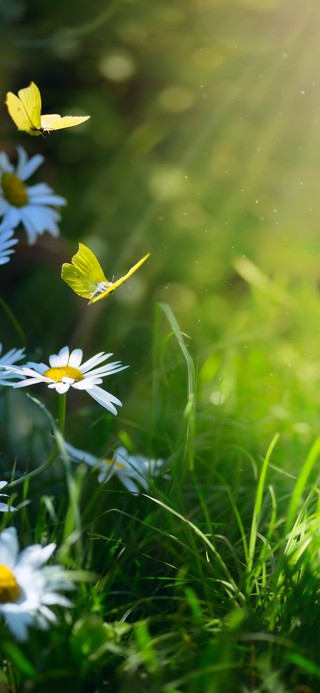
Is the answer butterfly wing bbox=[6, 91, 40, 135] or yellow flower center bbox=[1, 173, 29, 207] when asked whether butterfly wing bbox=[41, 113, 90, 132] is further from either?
yellow flower center bbox=[1, 173, 29, 207]

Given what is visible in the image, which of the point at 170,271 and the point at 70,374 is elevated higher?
the point at 70,374

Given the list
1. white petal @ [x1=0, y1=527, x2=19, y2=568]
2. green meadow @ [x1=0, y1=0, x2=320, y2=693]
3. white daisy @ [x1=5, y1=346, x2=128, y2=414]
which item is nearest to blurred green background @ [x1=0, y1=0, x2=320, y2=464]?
green meadow @ [x1=0, y1=0, x2=320, y2=693]

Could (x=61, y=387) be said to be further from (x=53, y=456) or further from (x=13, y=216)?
(x=13, y=216)

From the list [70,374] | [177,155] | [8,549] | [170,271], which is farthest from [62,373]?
[177,155]

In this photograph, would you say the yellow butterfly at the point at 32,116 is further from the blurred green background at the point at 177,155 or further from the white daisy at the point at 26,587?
the blurred green background at the point at 177,155

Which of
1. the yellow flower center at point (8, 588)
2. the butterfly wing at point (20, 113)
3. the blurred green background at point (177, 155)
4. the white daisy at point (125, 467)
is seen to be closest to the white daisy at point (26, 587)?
the yellow flower center at point (8, 588)

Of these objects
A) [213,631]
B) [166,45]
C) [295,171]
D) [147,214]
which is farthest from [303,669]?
[166,45]
